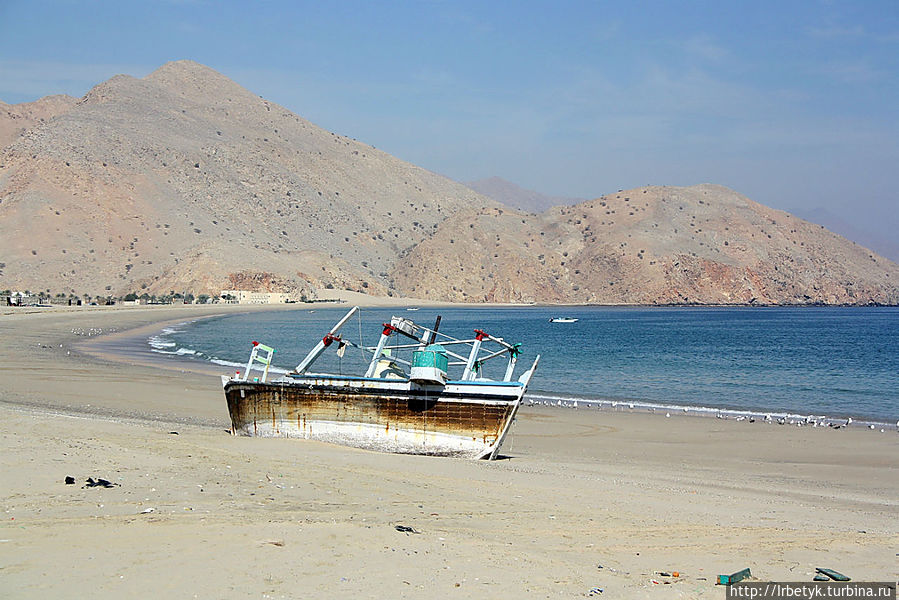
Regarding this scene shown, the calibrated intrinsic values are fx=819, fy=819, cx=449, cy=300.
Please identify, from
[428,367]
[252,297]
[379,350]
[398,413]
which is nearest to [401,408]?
[398,413]

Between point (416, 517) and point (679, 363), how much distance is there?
117ft

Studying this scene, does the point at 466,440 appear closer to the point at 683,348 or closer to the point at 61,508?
the point at 61,508

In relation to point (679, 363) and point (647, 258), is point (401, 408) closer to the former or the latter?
point (679, 363)

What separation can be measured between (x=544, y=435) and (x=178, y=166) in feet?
473

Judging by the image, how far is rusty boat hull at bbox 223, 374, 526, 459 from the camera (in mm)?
15977

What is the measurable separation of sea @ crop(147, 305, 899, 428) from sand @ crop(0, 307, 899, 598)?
9421 millimetres

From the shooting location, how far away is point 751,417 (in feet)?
79.8

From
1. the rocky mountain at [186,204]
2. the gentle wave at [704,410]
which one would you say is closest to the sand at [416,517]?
the gentle wave at [704,410]

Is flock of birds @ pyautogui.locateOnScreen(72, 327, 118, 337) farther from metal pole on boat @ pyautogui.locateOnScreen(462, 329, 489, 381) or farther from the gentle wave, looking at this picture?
metal pole on boat @ pyautogui.locateOnScreen(462, 329, 489, 381)

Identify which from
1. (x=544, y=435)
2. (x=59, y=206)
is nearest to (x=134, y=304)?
(x=59, y=206)

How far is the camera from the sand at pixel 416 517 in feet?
22.8

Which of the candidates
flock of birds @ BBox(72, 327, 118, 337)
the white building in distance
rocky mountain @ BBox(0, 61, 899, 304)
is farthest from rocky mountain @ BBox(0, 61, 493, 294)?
flock of birds @ BBox(72, 327, 118, 337)

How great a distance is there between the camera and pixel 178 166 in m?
152

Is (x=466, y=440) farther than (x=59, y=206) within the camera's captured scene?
No
